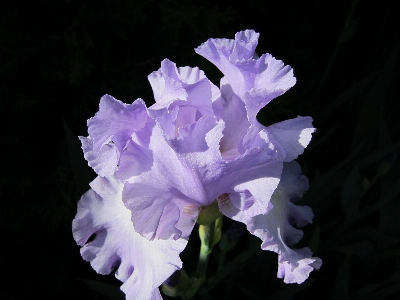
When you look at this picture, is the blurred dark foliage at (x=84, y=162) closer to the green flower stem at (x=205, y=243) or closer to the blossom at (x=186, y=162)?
the green flower stem at (x=205, y=243)

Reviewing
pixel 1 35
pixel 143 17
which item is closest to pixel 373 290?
pixel 143 17

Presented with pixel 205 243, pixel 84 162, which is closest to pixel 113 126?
pixel 205 243

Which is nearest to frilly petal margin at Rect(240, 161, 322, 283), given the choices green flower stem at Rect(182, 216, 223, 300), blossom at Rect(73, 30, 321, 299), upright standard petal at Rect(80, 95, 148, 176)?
blossom at Rect(73, 30, 321, 299)

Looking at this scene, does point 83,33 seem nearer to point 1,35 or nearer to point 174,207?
point 1,35

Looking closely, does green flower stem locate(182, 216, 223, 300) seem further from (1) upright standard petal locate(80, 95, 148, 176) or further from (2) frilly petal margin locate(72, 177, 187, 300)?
(1) upright standard petal locate(80, 95, 148, 176)

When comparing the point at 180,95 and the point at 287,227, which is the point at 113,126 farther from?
the point at 287,227
